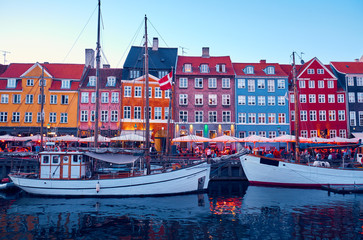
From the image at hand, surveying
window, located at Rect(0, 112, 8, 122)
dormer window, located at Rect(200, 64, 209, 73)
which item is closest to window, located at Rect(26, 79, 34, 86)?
window, located at Rect(0, 112, 8, 122)

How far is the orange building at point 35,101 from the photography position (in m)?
42.2

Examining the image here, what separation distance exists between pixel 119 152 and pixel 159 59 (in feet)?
82.8

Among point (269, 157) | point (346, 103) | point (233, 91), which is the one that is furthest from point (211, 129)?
point (346, 103)

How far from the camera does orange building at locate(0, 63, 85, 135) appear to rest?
42.2 meters

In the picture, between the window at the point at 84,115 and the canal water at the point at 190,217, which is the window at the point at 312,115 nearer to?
the canal water at the point at 190,217

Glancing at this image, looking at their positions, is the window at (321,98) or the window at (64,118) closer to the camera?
the window at (64,118)

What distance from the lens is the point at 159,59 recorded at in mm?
45000

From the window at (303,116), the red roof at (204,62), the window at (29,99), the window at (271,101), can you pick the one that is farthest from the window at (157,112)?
the window at (303,116)

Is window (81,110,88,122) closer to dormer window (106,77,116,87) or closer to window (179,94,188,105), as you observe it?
dormer window (106,77,116,87)

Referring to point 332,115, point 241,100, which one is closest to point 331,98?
point 332,115

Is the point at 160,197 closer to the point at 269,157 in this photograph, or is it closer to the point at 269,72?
the point at 269,157

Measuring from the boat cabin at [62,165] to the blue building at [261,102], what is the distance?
2691 centimetres

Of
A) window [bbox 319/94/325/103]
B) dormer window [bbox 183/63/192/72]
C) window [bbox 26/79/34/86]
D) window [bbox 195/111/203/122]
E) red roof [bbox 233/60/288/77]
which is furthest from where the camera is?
red roof [bbox 233/60/288/77]

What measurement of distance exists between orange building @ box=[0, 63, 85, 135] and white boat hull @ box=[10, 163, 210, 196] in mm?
21280
